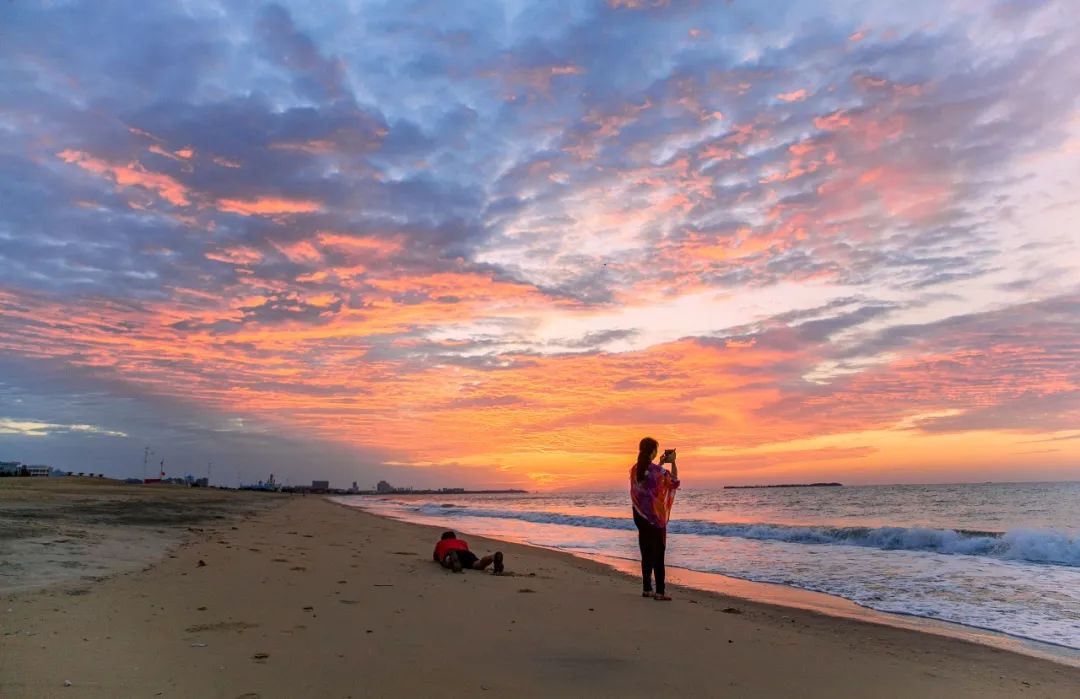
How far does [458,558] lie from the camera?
10656 mm

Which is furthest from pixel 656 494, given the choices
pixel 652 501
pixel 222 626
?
pixel 222 626

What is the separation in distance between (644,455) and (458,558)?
3.86 meters

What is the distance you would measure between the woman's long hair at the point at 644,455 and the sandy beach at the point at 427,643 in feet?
5.73

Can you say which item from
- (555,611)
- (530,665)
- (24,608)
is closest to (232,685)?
(530,665)

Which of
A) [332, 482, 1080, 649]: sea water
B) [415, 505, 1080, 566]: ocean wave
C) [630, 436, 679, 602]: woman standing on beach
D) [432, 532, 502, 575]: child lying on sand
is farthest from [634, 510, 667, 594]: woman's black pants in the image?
[415, 505, 1080, 566]: ocean wave

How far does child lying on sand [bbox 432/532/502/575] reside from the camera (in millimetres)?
10555

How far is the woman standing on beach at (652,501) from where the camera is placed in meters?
9.03

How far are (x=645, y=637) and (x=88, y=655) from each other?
4602mm

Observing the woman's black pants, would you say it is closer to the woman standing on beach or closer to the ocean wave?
the woman standing on beach

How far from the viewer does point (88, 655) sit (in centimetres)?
438

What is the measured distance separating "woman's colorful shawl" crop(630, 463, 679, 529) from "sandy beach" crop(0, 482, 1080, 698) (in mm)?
1183

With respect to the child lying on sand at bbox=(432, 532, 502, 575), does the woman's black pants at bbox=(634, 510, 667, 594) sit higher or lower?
higher

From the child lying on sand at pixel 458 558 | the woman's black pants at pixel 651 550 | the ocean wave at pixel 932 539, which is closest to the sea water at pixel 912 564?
the ocean wave at pixel 932 539

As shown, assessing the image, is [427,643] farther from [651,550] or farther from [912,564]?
[912,564]
